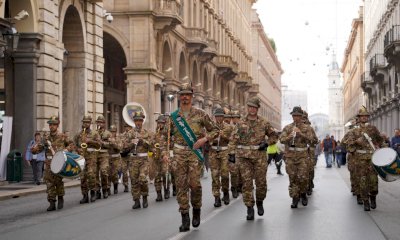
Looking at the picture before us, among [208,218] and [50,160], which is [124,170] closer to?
[50,160]

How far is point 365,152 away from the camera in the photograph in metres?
13.8

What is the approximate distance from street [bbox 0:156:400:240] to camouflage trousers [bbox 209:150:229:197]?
1.45 ft

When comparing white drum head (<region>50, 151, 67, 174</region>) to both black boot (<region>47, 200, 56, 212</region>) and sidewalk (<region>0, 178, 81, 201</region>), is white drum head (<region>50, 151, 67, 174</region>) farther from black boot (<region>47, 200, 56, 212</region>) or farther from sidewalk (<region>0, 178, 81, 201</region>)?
sidewalk (<region>0, 178, 81, 201</region>)

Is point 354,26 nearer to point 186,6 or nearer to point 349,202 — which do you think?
point 186,6

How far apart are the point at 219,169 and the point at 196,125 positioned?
5213mm

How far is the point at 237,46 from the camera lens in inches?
2965

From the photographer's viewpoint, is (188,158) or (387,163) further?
(387,163)

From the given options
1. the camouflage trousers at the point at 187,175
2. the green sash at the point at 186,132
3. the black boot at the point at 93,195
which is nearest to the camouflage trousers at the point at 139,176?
the black boot at the point at 93,195

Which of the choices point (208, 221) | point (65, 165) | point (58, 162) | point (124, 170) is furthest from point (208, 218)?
point (124, 170)

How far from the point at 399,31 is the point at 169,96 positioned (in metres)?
14.4

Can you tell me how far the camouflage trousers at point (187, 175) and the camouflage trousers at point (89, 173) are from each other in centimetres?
578

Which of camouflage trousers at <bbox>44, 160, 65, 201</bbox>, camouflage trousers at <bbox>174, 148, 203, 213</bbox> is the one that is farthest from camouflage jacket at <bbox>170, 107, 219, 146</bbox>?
camouflage trousers at <bbox>44, 160, 65, 201</bbox>

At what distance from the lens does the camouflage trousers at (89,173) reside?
52.7 ft

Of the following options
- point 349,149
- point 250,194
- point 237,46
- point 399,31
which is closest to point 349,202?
point 349,149
